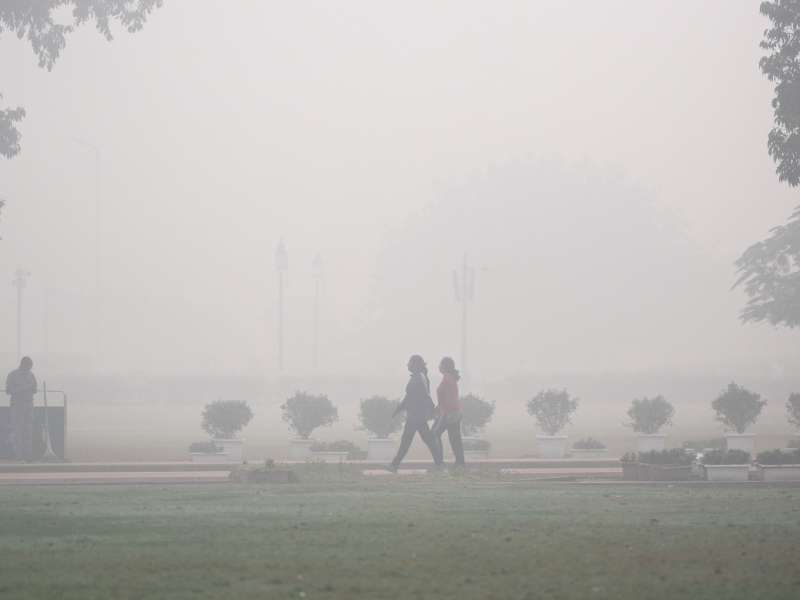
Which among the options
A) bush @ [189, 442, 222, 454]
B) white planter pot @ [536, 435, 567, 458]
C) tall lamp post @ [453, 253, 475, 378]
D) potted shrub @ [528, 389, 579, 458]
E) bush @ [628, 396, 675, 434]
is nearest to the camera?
bush @ [189, 442, 222, 454]

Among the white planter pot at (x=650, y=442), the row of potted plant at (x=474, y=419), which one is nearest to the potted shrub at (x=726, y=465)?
the row of potted plant at (x=474, y=419)

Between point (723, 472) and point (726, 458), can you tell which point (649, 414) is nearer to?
point (726, 458)

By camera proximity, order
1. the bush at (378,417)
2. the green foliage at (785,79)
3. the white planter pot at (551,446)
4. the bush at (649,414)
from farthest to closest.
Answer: the bush at (649,414), the bush at (378,417), the white planter pot at (551,446), the green foliage at (785,79)

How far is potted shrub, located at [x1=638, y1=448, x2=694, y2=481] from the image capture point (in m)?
25.0

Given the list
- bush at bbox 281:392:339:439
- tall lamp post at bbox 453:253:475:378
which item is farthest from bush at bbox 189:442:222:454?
tall lamp post at bbox 453:253:475:378

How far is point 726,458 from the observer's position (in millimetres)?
25344

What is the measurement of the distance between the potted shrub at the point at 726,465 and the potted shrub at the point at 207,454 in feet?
33.2

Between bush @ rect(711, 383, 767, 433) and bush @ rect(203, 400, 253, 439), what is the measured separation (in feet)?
33.7

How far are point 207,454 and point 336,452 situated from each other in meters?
2.55

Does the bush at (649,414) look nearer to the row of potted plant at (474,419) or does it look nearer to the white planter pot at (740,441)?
the row of potted plant at (474,419)

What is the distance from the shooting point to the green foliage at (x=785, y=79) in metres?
22.7

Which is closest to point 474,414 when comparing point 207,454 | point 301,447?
point 301,447

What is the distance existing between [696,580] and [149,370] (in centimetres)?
11858

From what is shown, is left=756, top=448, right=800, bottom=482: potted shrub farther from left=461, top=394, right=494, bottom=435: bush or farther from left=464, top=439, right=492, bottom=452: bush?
left=461, top=394, right=494, bottom=435: bush
